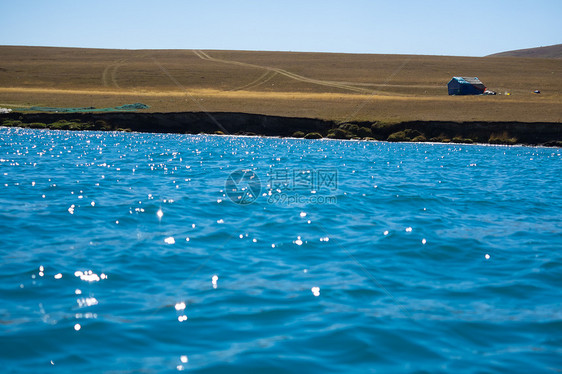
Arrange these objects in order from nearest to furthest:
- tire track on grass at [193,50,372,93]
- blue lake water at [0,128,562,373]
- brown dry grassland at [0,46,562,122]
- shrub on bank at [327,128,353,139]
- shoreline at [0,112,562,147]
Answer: blue lake water at [0,128,562,373] → shoreline at [0,112,562,147] → shrub on bank at [327,128,353,139] → brown dry grassland at [0,46,562,122] → tire track on grass at [193,50,372,93]

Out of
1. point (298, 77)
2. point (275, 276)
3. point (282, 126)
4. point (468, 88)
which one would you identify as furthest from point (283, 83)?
point (275, 276)

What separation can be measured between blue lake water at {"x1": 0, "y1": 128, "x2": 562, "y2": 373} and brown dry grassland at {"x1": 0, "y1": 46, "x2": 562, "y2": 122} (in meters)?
37.7

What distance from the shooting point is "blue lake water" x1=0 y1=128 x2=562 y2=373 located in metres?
6.41

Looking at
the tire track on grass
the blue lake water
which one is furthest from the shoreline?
the tire track on grass

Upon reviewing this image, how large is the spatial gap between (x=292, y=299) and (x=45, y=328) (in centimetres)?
342

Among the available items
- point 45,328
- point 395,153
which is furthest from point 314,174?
point 45,328

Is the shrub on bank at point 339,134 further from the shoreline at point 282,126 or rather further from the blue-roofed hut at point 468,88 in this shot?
the blue-roofed hut at point 468,88

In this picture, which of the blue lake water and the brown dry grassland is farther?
the brown dry grassland

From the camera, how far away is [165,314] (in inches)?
290

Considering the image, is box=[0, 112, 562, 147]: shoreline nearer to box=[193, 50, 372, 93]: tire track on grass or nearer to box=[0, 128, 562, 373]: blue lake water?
box=[0, 128, 562, 373]: blue lake water

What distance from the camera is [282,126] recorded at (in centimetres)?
5084

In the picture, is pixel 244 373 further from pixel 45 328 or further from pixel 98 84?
pixel 98 84

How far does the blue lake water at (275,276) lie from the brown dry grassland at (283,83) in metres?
37.7

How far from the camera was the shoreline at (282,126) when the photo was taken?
46.5 meters
